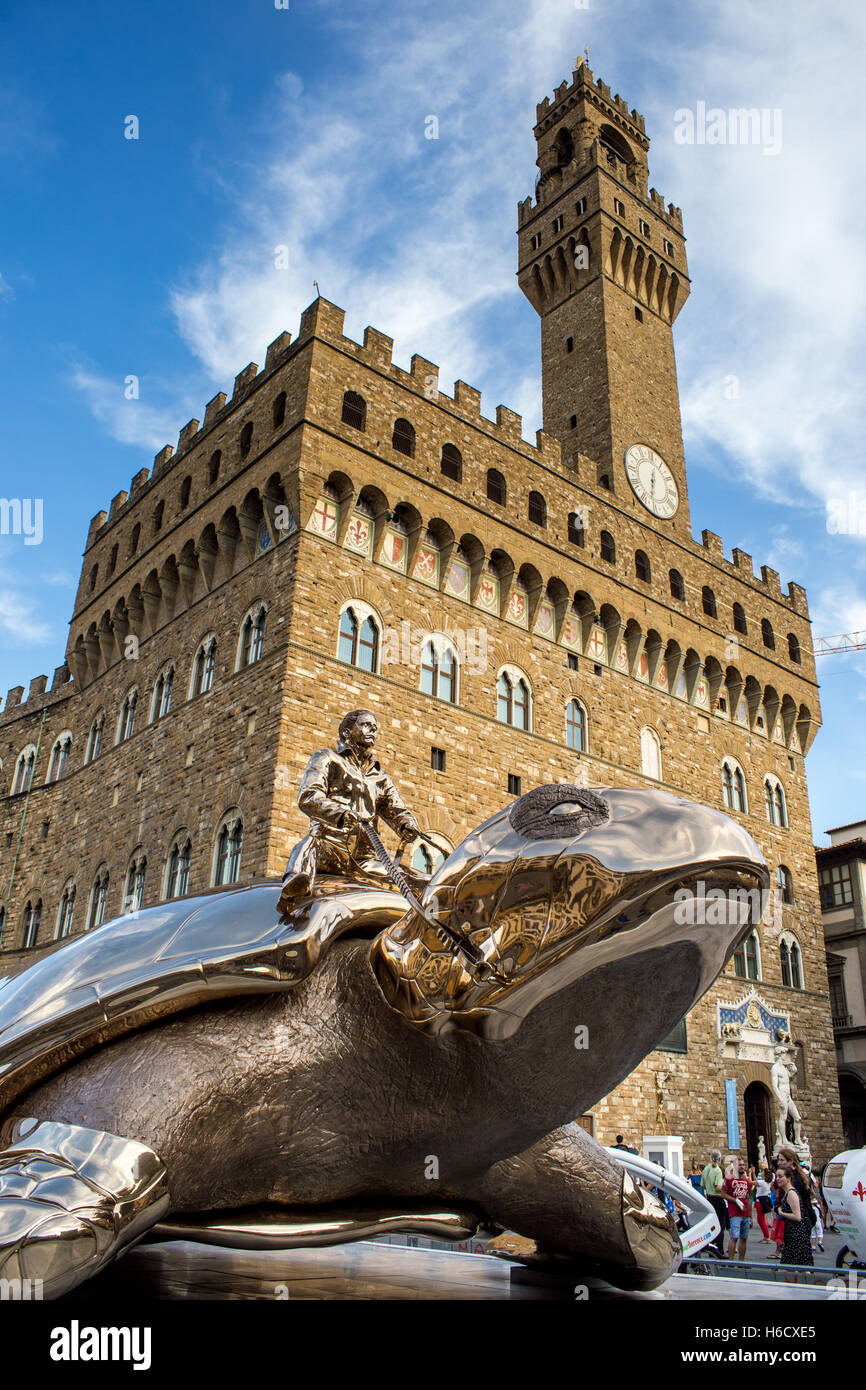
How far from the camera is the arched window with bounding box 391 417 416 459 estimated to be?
1975cm

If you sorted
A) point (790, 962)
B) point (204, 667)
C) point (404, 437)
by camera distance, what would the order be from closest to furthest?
point (204, 667) → point (404, 437) → point (790, 962)

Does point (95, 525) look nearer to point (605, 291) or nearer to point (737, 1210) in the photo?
point (605, 291)

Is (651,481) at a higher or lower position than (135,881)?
higher

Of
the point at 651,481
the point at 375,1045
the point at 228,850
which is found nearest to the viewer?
the point at 375,1045

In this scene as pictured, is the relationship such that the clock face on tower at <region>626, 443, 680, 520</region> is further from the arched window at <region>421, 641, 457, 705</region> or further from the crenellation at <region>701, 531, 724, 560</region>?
the arched window at <region>421, 641, 457, 705</region>

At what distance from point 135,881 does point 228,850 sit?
3756 millimetres

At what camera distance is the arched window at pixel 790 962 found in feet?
83.8

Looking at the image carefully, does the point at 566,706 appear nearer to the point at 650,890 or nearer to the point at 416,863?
the point at 416,863

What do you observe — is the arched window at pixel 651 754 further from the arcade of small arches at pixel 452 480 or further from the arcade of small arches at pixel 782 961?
the arcade of small arches at pixel 782 961

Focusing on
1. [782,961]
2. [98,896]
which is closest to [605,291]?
[782,961]

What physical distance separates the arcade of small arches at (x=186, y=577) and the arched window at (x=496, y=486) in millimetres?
5349

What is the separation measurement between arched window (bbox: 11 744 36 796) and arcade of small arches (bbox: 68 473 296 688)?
3219 millimetres

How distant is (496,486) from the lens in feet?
70.6
